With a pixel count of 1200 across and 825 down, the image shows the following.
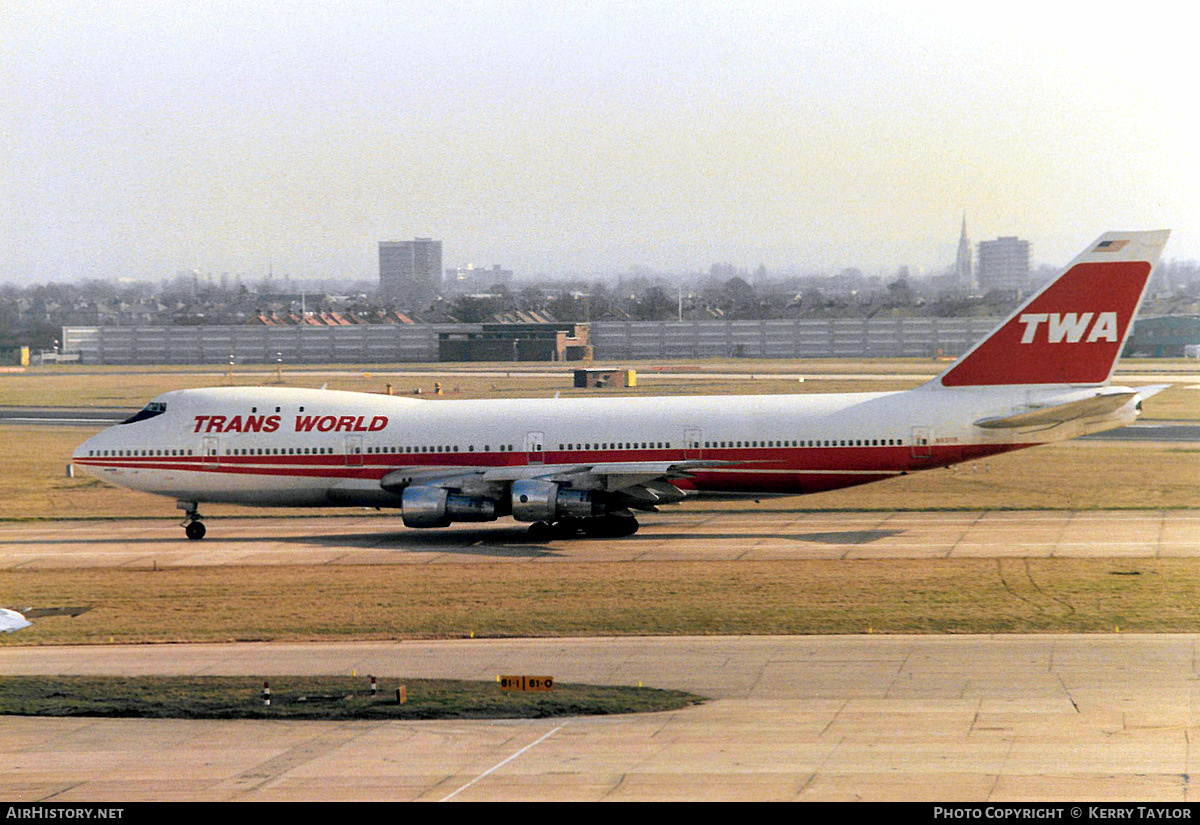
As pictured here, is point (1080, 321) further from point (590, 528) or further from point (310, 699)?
point (310, 699)

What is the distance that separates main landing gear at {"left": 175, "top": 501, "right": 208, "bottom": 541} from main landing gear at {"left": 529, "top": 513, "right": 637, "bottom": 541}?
462 inches

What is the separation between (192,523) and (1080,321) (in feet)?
103

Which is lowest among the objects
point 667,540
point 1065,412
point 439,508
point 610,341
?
point 667,540

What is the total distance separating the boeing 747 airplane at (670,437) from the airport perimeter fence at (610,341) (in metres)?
74.9

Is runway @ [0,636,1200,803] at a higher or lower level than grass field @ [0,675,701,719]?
higher

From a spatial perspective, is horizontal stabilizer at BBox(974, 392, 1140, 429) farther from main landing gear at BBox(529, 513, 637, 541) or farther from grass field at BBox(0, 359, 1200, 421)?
grass field at BBox(0, 359, 1200, 421)

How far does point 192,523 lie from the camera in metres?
48.0

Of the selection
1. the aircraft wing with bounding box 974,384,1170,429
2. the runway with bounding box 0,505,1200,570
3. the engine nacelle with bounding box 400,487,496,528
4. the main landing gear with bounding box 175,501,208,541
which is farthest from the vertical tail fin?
the main landing gear with bounding box 175,501,208,541

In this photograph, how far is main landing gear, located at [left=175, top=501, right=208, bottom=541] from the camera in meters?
47.4

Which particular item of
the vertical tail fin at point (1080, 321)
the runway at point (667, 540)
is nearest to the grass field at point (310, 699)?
→ the runway at point (667, 540)

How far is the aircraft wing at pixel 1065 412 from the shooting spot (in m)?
43.2

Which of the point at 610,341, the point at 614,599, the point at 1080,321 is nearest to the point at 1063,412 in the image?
the point at 1080,321

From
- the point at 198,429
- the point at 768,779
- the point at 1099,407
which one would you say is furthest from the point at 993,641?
the point at 198,429
